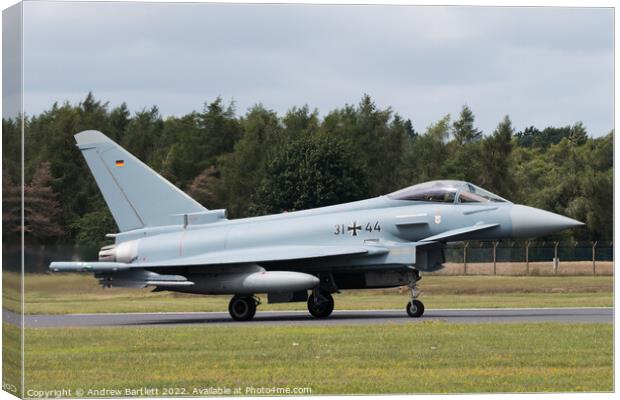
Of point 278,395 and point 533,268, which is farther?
point 533,268

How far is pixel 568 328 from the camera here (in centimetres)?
2053

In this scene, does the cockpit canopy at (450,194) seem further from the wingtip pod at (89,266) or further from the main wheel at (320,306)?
the wingtip pod at (89,266)

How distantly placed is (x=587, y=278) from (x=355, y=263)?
1311cm

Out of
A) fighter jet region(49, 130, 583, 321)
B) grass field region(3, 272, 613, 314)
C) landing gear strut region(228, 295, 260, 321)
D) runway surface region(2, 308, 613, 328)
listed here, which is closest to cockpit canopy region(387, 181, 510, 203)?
fighter jet region(49, 130, 583, 321)

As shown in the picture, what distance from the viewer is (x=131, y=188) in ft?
85.1

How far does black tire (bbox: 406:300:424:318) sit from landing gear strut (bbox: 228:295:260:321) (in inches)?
127

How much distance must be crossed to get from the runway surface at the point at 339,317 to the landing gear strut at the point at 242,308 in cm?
25

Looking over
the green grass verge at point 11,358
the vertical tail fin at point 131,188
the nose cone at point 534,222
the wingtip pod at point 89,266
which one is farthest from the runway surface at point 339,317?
the green grass verge at point 11,358

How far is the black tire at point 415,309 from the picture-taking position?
2431 centimetres

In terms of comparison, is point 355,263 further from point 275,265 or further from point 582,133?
point 582,133

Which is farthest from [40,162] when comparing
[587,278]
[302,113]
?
[302,113]

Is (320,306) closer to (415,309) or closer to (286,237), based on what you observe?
(286,237)

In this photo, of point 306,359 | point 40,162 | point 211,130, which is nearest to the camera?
point 306,359

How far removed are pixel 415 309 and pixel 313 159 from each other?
73.0ft
